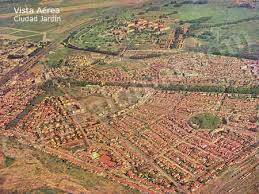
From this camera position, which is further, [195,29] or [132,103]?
[195,29]

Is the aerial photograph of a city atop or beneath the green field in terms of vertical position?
beneath

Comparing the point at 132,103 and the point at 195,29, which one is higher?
the point at 195,29

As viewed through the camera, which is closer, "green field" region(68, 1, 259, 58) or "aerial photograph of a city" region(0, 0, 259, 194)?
"aerial photograph of a city" region(0, 0, 259, 194)

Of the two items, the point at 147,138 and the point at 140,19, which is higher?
the point at 140,19

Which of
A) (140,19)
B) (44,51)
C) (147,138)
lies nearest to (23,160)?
(147,138)

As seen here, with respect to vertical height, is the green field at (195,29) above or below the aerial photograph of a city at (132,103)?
above

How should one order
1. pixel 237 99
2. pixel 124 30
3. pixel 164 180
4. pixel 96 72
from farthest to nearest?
pixel 124 30
pixel 96 72
pixel 237 99
pixel 164 180

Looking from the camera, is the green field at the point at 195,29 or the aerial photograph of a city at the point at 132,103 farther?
the green field at the point at 195,29

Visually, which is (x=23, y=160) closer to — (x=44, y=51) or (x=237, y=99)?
(x=237, y=99)
